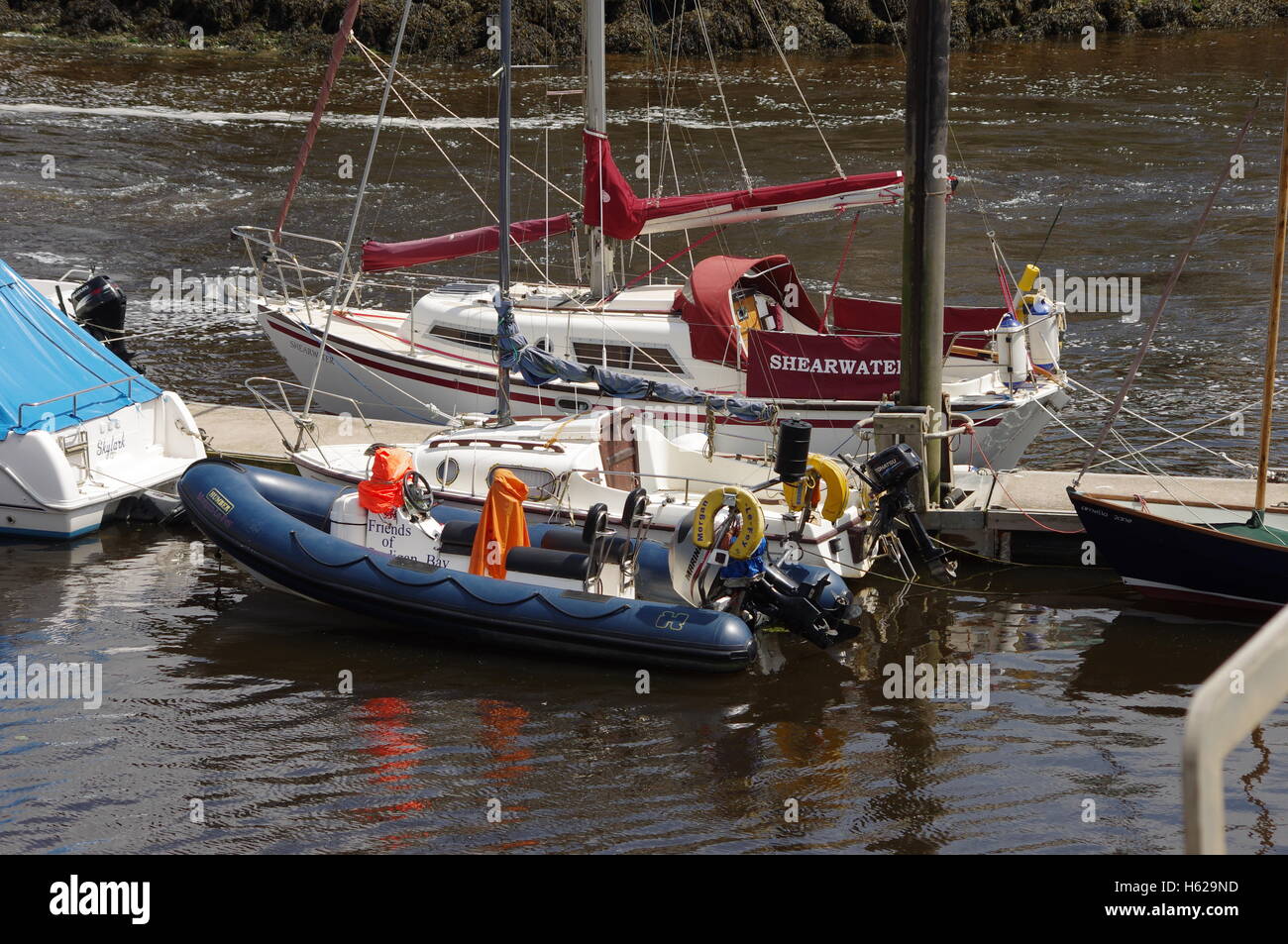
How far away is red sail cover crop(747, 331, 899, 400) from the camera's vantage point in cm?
1486

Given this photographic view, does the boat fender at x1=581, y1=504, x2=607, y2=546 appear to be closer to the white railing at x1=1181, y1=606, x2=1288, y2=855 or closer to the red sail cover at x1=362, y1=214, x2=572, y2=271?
the red sail cover at x1=362, y1=214, x2=572, y2=271

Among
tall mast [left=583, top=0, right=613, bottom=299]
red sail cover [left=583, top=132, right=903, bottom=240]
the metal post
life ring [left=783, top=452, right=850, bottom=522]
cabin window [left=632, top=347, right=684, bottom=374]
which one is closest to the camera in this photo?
life ring [left=783, top=452, right=850, bottom=522]

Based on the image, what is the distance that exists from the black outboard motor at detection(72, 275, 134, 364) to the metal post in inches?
394

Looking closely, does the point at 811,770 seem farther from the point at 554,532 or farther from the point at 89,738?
the point at 89,738

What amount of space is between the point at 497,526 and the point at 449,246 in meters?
6.43

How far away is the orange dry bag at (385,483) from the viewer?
11898 mm

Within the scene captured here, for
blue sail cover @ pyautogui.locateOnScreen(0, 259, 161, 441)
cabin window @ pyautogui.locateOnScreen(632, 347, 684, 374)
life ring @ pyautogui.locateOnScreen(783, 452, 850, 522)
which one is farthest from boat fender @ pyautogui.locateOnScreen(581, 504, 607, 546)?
blue sail cover @ pyautogui.locateOnScreen(0, 259, 161, 441)

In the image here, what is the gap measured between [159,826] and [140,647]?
3025 mm

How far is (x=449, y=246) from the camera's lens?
16.9 metres

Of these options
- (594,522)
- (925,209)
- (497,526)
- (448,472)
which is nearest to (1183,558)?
(925,209)

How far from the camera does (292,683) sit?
11102 millimetres

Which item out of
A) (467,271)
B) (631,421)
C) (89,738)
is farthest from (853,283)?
(89,738)

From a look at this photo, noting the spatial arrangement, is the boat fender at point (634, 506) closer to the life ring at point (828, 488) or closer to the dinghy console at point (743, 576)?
the dinghy console at point (743, 576)

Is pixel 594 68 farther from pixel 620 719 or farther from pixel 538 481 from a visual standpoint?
pixel 620 719
